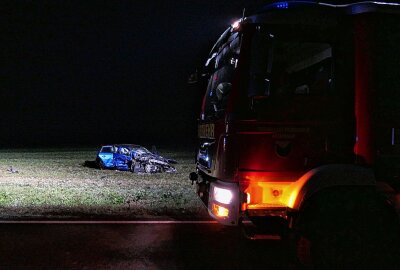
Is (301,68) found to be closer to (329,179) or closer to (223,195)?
(329,179)

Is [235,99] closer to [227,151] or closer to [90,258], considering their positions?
[227,151]

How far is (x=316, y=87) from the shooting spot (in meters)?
5.04

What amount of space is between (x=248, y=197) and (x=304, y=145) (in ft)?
2.81

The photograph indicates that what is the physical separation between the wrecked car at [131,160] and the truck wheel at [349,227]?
12173mm

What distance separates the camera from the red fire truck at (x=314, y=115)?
193 inches

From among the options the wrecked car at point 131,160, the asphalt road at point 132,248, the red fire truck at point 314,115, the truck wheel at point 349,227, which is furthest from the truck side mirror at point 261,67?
the wrecked car at point 131,160

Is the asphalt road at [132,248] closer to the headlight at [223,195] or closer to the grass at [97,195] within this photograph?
the headlight at [223,195]

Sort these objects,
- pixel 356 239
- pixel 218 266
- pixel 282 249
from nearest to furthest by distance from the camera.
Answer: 1. pixel 356 239
2. pixel 218 266
3. pixel 282 249

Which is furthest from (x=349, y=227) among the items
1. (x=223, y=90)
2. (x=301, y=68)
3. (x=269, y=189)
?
(x=223, y=90)

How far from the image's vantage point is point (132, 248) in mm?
6074

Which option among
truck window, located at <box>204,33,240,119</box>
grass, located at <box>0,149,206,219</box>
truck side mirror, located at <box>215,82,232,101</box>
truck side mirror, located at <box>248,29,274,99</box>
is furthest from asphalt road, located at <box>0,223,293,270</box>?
truck side mirror, located at <box>248,29,274,99</box>

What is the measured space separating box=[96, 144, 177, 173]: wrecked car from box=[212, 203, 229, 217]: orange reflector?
1155 centimetres

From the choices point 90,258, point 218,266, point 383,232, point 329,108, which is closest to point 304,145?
point 329,108

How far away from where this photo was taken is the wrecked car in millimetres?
16703
